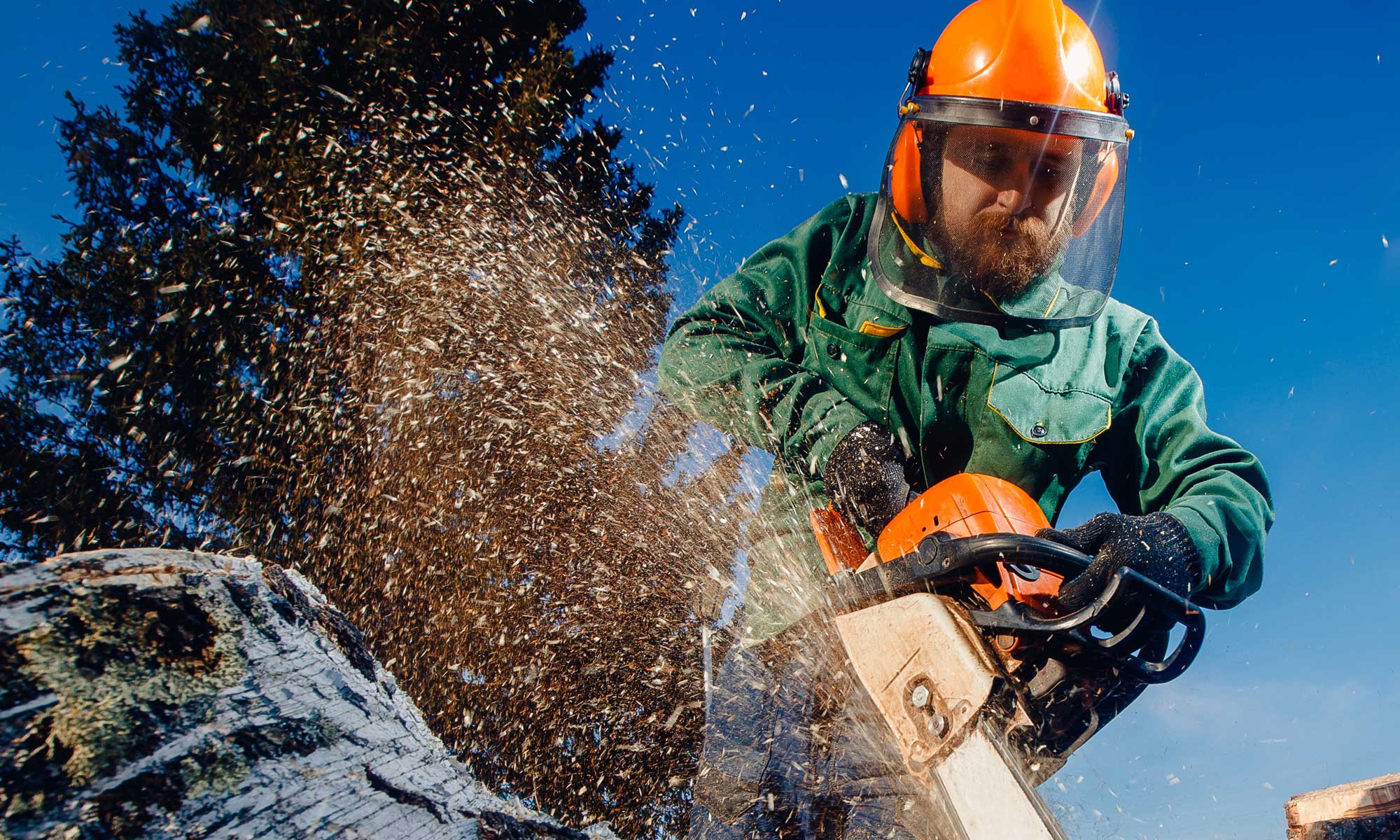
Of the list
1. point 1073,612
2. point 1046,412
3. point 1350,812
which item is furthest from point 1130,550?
point 1350,812

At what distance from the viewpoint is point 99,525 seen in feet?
21.7

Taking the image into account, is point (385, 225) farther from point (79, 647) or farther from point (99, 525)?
point (79, 647)

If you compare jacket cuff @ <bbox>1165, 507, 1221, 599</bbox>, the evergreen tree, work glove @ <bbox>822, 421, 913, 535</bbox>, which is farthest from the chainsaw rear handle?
the evergreen tree

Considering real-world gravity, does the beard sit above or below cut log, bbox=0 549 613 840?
above

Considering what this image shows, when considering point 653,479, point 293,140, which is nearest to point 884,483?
point 653,479

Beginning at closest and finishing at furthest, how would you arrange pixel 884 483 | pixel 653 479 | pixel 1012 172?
pixel 884 483, pixel 1012 172, pixel 653 479

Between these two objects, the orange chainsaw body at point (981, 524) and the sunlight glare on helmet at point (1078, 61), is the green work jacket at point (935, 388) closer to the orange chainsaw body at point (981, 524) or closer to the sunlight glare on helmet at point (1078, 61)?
the orange chainsaw body at point (981, 524)

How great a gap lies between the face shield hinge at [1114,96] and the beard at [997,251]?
1.87ft

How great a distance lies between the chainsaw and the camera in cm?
121

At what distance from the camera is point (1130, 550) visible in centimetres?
140

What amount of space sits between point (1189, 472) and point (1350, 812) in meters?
1.41

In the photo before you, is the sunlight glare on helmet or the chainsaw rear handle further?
the sunlight glare on helmet

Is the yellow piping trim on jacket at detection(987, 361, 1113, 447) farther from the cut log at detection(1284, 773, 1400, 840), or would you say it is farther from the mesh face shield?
the cut log at detection(1284, 773, 1400, 840)

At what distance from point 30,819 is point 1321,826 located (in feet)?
11.2
